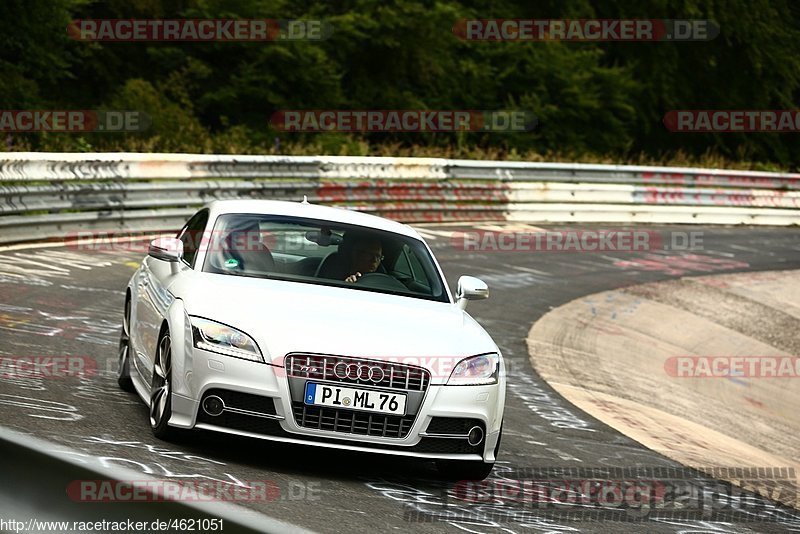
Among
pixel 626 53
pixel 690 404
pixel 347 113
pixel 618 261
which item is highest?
pixel 626 53

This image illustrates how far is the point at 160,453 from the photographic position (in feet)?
22.2

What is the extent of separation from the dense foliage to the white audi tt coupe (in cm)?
2023

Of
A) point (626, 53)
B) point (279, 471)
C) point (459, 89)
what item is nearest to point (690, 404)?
point (279, 471)

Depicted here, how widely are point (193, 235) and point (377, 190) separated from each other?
14.5 m

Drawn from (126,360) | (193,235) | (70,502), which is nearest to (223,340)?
(193,235)

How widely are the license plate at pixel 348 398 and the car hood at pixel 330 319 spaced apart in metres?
0.17

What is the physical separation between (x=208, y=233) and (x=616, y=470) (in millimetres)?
2958

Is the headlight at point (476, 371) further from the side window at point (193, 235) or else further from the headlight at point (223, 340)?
the side window at point (193, 235)

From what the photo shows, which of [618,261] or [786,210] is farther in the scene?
[786,210]

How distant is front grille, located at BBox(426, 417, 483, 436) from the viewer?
6.90m

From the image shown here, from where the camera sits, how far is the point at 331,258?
8211 millimetres

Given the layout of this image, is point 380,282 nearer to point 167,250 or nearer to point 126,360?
point 167,250

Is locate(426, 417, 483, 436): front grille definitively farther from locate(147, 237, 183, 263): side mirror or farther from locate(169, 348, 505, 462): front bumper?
locate(147, 237, 183, 263): side mirror

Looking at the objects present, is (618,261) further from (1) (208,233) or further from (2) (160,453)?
(2) (160,453)
